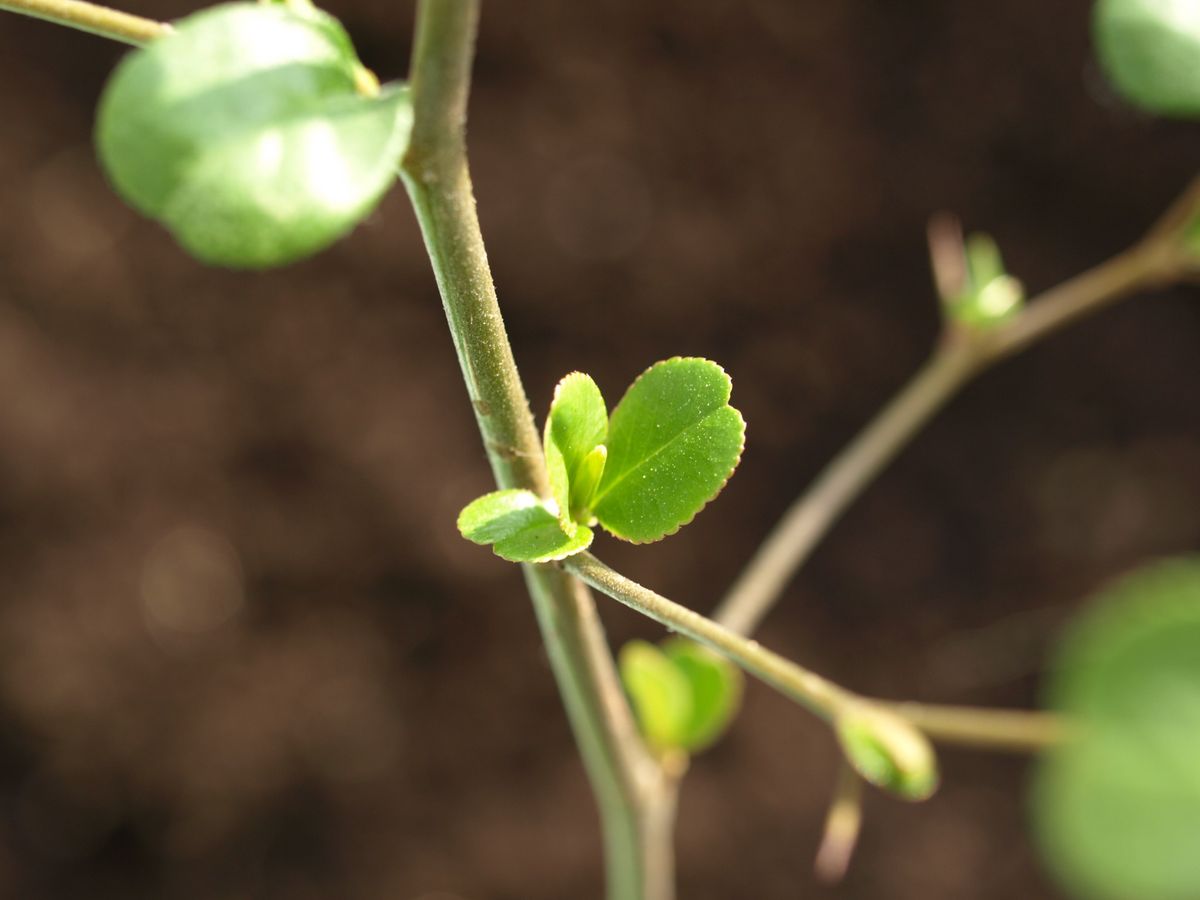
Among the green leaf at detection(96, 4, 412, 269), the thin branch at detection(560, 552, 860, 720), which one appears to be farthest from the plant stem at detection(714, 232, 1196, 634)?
the green leaf at detection(96, 4, 412, 269)

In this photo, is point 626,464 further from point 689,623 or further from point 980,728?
point 980,728

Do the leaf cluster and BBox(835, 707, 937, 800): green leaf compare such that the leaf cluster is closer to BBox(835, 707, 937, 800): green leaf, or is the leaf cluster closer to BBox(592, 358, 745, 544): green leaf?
BBox(592, 358, 745, 544): green leaf

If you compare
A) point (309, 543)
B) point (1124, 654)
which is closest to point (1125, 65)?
point (1124, 654)

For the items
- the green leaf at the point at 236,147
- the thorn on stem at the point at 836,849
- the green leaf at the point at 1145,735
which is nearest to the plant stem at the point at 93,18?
the green leaf at the point at 236,147

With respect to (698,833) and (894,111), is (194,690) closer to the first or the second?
(698,833)

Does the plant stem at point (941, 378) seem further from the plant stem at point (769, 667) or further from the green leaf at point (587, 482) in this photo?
the green leaf at point (587, 482)
